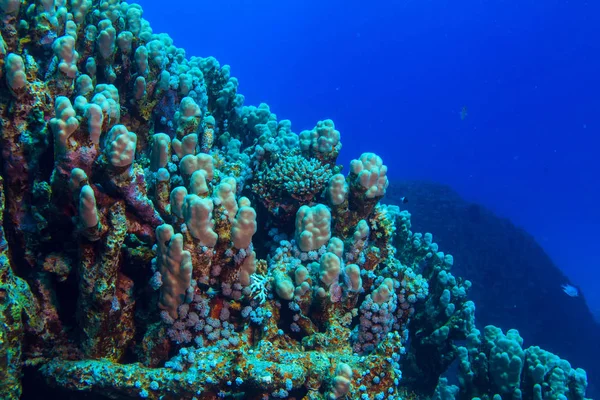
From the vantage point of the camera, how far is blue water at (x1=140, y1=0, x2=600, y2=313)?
79562 millimetres

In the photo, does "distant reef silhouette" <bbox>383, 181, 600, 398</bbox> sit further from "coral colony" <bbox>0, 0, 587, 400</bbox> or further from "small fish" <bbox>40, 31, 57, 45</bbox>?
"small fish" <bbox>40, 31, 57, 45</bbox>

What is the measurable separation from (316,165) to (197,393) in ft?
9.31

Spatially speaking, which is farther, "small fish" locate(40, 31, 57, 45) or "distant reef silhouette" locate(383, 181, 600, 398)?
"distant reef silhouette" locate(383, 181, 600, 398)

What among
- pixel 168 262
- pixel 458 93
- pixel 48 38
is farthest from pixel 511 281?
pixel 458 93

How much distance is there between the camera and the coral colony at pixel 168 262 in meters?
2.48

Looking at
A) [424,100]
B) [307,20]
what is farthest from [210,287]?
[307,20]

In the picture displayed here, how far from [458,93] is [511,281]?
382 ft

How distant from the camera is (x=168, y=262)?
8.64 feet

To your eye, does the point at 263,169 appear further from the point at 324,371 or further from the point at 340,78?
the point at 340,78

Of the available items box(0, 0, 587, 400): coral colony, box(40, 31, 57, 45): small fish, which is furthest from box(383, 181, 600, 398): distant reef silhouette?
box(40, 31, 57, 45): small fish

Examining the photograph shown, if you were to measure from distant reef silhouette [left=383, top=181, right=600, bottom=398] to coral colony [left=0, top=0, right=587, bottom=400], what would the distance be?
1305 cm

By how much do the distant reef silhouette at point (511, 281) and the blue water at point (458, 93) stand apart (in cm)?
3484

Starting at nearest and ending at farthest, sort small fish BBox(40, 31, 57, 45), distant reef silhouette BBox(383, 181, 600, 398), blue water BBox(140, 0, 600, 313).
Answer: small fish BBox(40, 31, 57, 45) < distant reef silhouette BBox(383, 181, 600, 398) < blue water BBox(140, 0, 600, 313)

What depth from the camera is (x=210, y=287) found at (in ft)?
9.97
